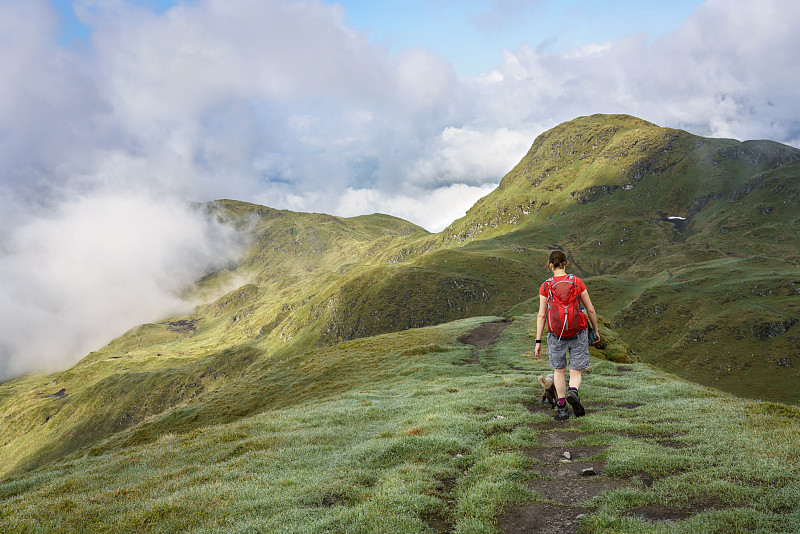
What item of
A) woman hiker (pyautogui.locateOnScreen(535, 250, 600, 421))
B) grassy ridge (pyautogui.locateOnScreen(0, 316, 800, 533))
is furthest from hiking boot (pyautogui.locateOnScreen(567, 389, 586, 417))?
grassy ridge (pyautogui.locateOnScreen(0, 316, 800, 533))

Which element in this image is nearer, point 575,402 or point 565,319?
point 565,319

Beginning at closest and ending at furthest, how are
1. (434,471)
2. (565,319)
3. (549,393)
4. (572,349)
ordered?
1. (434,471)
2. (565,319)
3. (572,349)
4. (549,393)

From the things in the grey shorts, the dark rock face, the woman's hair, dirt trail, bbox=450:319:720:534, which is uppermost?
the woman's hair

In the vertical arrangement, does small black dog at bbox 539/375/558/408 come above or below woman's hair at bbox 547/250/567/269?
below

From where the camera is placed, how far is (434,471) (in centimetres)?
1101

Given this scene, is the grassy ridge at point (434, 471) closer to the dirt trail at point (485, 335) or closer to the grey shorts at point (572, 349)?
the grey shorts at point (572, 349)

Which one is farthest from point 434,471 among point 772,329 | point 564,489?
point 772,329

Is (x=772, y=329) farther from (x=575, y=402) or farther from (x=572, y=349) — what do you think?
(x=572, y=349)

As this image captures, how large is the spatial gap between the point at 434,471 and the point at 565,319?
6.77 m

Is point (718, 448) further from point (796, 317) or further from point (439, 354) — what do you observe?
point (796, 317)

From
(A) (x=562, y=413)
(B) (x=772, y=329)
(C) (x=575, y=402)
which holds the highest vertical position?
(C) (x=575, y=402)

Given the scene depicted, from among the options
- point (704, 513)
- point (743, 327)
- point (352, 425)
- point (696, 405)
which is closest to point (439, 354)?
point (352, 425)

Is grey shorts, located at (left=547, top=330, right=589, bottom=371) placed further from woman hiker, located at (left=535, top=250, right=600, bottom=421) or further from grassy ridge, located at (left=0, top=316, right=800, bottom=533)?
grassy ridge, located at (left=0, top=316, right=800, bottom=533)

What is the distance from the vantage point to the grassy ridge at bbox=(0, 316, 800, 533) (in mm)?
8070
